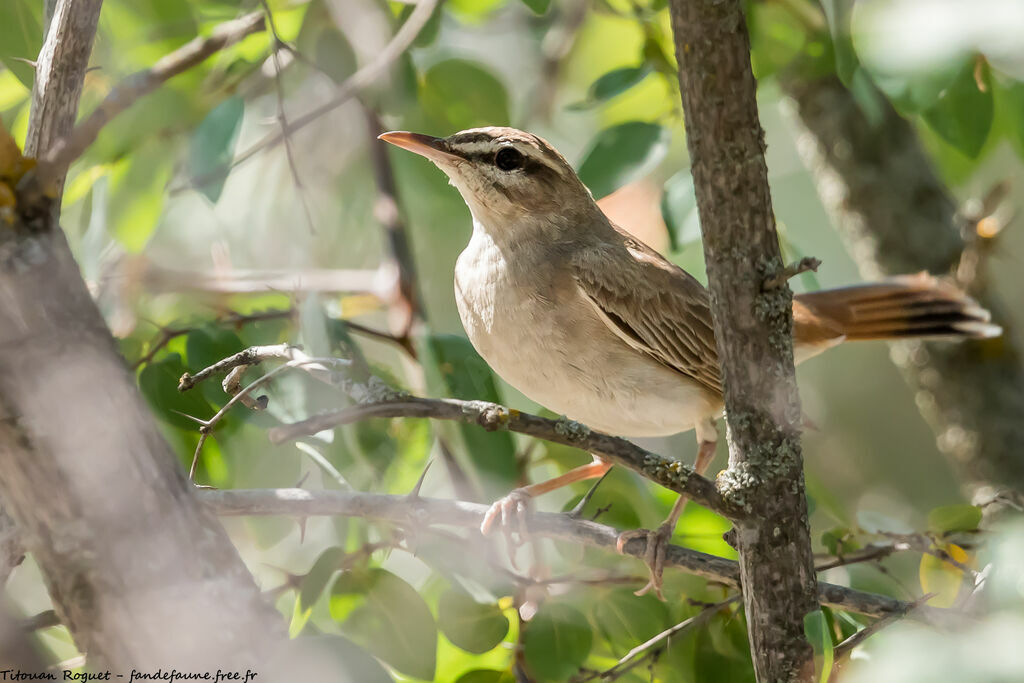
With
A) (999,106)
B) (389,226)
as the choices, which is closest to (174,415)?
(389,226)

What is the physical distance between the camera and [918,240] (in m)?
4.69

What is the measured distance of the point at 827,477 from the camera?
627 centimetres

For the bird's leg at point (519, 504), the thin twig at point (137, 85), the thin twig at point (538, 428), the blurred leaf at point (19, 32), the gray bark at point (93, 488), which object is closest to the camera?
the gray bark at point (93, 488)

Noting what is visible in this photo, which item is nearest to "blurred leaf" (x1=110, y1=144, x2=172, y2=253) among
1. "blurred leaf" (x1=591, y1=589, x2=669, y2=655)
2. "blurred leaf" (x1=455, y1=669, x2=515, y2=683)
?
"blurred leaf" (x1=455, y1=669, x2=515, y2=683)

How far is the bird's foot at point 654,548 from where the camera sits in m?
2.68

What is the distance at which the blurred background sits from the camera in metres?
2.54

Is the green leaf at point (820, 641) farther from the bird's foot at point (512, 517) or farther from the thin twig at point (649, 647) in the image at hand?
the bird's foot at point (512, 517)

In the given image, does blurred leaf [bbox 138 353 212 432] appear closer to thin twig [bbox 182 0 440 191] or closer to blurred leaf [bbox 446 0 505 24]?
thin twig [bbox 182 0 440 191]

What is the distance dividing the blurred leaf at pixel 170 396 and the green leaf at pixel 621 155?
1406 millimetres

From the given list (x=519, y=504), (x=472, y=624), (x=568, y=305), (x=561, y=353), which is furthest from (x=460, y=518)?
(x=568, y=305)

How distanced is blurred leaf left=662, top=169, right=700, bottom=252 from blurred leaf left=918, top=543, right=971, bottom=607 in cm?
118

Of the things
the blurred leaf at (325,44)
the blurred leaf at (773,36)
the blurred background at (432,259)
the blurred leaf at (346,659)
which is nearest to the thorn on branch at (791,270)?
the blurred background at (432,259)

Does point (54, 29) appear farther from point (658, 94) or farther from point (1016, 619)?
point (658, 94)

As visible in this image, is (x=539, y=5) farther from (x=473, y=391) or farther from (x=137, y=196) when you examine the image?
(x=137, y=196)
